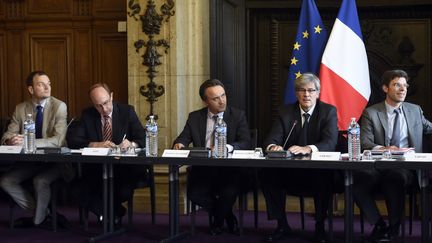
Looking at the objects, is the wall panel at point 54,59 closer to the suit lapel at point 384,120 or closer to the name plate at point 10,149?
the name plate at point 10,149

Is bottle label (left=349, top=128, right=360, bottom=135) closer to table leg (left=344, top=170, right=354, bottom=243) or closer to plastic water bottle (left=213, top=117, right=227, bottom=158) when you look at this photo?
table leg (left=344, top=170, right=354, bottom=243)

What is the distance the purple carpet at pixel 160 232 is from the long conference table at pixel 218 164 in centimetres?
19

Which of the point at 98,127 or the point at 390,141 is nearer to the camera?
the point at 390,141

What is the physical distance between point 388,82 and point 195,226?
196 centimetres

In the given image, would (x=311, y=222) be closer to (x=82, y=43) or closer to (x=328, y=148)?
(x=328, y=148)

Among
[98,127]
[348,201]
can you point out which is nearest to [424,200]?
[348,201]

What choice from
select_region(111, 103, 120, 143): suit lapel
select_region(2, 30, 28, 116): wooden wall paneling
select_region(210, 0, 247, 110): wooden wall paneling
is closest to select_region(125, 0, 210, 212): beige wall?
select_region(210, 0, 247, 110): wooden wall paneling

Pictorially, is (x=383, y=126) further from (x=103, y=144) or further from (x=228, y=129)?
(x=103, y=144)

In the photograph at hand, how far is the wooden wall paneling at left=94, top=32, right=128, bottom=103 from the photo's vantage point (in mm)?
8242

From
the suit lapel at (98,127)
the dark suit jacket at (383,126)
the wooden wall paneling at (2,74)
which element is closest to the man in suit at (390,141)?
the dark suit jacket at (383,126)

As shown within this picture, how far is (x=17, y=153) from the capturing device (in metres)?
5.94


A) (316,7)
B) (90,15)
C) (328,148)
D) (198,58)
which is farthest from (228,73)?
(328,148)

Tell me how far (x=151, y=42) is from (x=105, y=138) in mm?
1225

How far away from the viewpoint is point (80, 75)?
841 centimetres
